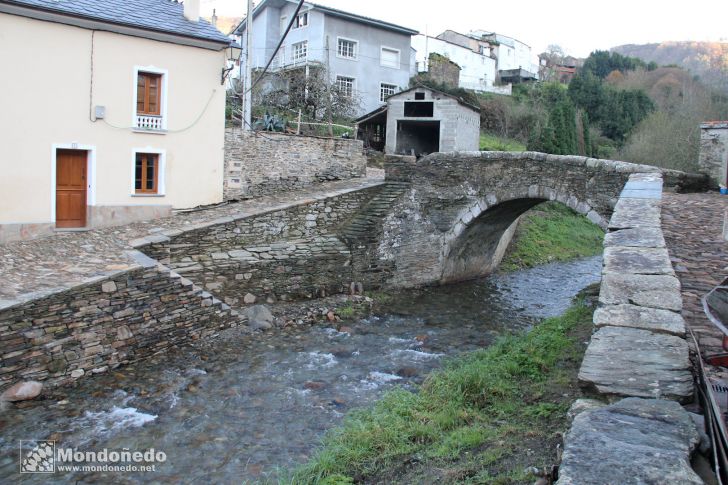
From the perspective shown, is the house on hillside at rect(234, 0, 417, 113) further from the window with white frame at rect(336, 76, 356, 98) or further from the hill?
the hill

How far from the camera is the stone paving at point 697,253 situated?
12.3 ft

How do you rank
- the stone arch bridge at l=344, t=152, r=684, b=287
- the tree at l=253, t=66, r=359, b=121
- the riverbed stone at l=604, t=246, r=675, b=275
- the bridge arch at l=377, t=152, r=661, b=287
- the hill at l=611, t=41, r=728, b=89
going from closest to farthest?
the riverbed stone at l=604, t=246, r=675, b=275 < the bridge arch at l=377, t=152, r=661, b=287 < the stone arch bridge at l=344, t=152, r=684, b=287 < the tree at l=253, t=66, r=359, b=121 < the hill at l=611, t=41, r=728, b=89

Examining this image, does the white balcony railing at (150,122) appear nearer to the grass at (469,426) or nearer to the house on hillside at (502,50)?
the grass at (469,426)

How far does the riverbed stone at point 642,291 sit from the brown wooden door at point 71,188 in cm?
1109

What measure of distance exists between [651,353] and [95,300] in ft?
26.7

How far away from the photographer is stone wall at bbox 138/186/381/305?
1137 cm

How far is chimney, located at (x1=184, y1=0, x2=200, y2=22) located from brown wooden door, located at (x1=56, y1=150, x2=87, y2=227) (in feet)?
13.3

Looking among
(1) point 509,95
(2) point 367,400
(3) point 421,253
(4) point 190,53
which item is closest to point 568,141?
(1) point 509,95

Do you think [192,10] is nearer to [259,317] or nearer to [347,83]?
[259,317]

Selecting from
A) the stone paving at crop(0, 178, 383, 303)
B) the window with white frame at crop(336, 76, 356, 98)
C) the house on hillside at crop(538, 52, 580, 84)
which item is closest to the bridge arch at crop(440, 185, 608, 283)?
the stone paving at crop(0, 178, 383, 303)

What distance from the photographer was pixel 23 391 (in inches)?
304

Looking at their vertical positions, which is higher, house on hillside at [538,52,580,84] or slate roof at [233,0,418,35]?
house on hillside at [538,52,580,84]

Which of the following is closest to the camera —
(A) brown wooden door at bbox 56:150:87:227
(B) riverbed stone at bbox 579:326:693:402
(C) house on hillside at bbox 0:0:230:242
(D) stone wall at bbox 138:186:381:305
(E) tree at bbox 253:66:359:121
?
(B) riverbed stone at bbox 579:326:693:402

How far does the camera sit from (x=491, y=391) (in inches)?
231
